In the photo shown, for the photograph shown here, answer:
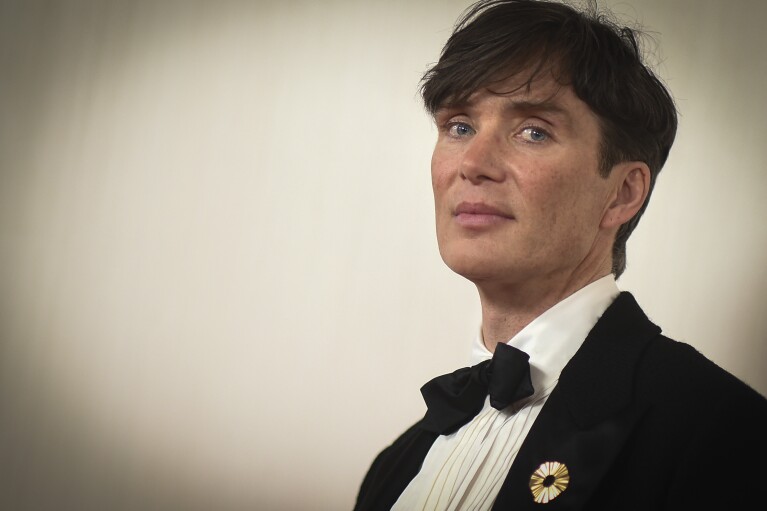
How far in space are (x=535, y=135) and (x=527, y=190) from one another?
0.11 m

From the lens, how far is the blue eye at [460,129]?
159 centimetres

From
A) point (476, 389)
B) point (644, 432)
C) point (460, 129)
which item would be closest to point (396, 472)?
point (476, 389)

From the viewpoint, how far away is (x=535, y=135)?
4.92ft

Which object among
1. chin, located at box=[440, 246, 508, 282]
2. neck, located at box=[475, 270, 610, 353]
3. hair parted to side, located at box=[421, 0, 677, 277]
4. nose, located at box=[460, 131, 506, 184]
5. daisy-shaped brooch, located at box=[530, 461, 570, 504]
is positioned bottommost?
daisy-shaped brooch, located at box=[530, 461, 570, 504]

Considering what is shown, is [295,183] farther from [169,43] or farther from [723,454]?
[723,454]

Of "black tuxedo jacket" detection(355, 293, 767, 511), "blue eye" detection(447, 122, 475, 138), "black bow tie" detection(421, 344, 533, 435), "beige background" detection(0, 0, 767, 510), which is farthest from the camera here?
"beige background" detection(0, 0, 767, 510)

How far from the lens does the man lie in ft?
4.23

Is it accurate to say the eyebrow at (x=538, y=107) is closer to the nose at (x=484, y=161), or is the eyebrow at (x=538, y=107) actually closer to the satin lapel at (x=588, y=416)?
the nose at (x=484, y=161)

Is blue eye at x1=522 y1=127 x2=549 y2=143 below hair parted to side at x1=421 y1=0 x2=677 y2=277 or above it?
below

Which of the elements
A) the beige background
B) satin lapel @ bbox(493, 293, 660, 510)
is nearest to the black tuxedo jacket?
satin lapel @ bbox(493, 293, 660, 510)

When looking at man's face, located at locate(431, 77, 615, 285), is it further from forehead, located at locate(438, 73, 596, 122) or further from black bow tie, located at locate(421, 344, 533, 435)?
black bow tie, located at locate(421, 344, 533, 435)

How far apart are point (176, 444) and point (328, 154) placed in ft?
3.01

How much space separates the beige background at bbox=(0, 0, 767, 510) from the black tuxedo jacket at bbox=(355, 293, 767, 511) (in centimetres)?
68

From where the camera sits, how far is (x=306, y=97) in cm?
228
